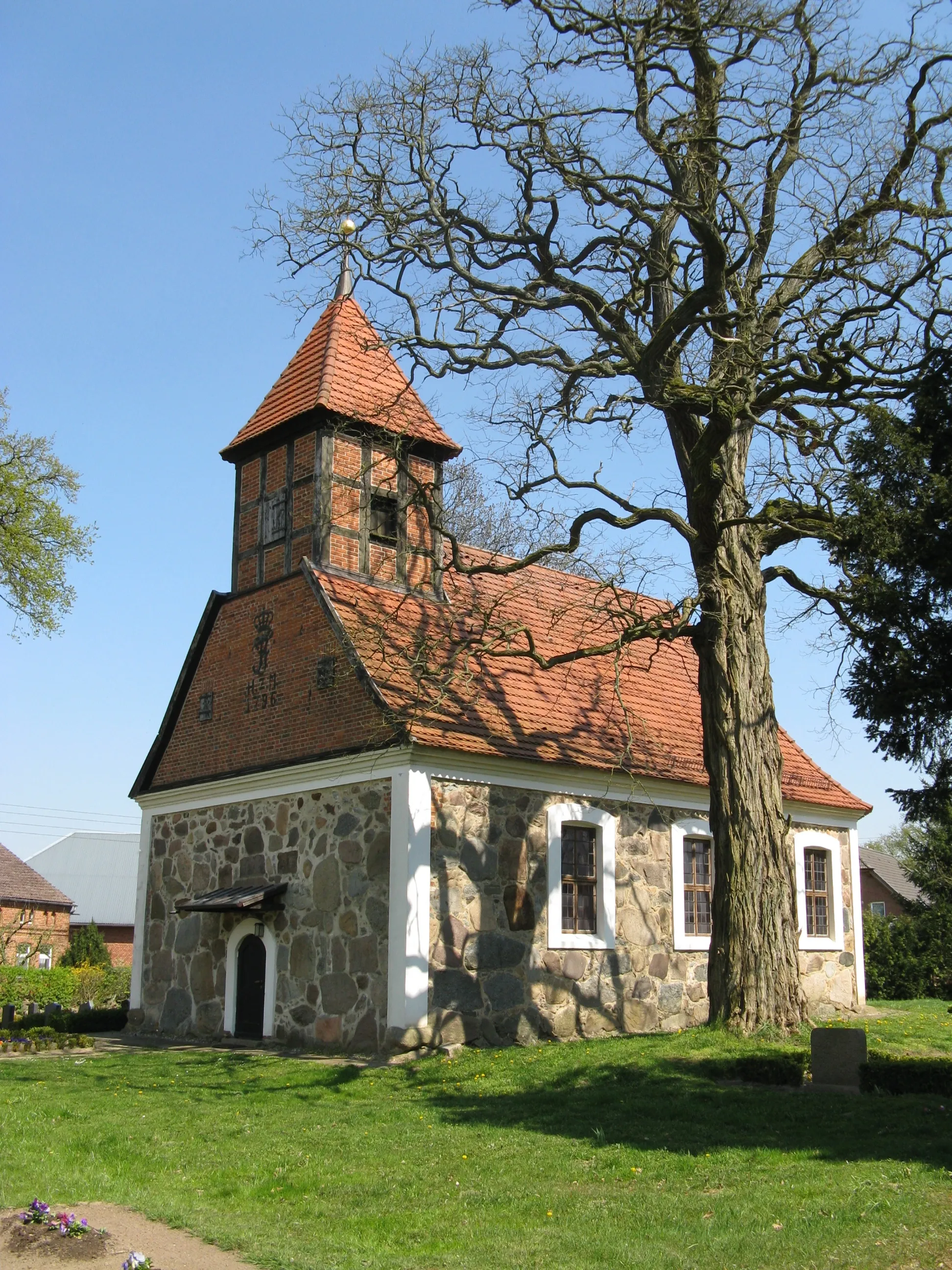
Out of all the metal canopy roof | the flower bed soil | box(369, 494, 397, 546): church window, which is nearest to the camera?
the flower bed soil

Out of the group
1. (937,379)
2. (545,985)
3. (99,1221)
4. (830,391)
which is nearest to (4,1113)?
(99,1221)

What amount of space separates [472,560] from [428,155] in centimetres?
655

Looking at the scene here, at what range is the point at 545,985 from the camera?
15.5m

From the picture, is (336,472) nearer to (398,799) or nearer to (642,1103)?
(398,799)

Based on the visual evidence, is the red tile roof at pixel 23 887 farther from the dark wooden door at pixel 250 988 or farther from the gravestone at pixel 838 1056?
the gravestone at pixel 838 1056

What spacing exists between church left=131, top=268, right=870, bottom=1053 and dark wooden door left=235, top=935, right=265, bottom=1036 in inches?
1.7

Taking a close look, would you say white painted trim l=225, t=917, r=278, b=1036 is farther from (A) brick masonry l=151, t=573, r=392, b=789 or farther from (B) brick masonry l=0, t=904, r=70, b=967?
(B) brick masonry l=0, t=904, r=70, b=967

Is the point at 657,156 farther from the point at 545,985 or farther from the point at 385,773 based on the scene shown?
the point at 545,985

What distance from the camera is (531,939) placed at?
1548cm

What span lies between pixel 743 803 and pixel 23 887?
119ft

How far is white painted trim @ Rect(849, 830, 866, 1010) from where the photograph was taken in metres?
20.2

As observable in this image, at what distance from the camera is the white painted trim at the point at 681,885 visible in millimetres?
17500

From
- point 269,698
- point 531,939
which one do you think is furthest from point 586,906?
point 269,698

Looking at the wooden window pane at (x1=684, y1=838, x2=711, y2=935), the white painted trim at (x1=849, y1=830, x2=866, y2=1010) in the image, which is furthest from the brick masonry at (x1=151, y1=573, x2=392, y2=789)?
the white painted trim at (x1=849, y1=830, x2=866, y2=1010)
